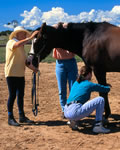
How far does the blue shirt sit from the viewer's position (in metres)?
3.72

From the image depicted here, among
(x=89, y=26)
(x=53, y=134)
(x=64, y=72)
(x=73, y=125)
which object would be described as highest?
(x=89, y=26)

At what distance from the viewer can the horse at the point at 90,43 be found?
4023 millimetres

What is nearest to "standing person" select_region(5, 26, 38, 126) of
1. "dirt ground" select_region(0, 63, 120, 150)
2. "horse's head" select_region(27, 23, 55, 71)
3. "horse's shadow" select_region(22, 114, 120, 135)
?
"horse's head" select_region(27, 23, 55, 71)

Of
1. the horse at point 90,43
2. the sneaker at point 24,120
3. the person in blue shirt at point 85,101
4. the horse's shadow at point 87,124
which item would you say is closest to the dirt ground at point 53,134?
the horse's shadow at point 87,124

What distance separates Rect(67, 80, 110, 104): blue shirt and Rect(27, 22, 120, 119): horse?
497mm

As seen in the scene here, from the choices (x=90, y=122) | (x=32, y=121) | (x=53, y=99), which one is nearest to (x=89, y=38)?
(x=90, y=122)

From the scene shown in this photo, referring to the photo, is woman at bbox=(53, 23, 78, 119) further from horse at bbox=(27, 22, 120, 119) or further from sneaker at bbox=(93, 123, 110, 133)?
sneaker at bbox=(93, 123, 110, 133)

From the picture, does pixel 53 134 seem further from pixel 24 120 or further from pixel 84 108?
pixel 24 120

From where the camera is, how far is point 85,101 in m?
3.96

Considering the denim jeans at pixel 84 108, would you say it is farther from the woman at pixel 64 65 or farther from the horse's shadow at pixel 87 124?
the woman at pixel 64 65

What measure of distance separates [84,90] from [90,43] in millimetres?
907

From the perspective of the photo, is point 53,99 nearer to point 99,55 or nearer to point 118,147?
point 99,55

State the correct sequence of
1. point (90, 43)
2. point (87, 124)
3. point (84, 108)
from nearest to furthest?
point (84, 108) → point (90, 43) → point (87, 124)

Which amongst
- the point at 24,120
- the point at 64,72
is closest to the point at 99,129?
the point at 64,72
